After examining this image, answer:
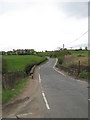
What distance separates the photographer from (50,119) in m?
10.8

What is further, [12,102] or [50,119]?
[12,102]

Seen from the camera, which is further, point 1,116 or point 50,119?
point 1,116

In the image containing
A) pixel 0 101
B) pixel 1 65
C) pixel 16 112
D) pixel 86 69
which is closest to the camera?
pixel 16 112

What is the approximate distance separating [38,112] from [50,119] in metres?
1.86

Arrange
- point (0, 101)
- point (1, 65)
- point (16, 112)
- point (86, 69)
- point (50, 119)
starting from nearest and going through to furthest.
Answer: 1. point (50, 119)
2. point (16, 112)
3. point (0, 101)
4. point (1, 65)
5. point (86, 69)

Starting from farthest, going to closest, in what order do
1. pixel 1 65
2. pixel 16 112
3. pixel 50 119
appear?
pixel 1 65, pixel 16 112, pixel 50 119

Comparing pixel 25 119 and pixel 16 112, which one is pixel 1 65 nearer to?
pixel 16 112

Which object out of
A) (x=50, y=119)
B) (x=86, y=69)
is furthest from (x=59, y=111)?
(x=86, y=69)

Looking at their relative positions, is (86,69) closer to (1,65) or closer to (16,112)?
(1,65)

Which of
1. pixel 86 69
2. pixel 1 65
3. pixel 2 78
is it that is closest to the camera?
pixel 2 78

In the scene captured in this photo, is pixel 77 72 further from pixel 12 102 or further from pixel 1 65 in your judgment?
pixel 12 102

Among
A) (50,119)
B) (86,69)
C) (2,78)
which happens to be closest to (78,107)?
(50,119)

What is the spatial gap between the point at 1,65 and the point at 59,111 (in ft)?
57.9

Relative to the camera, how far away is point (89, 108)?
13.0 meters
